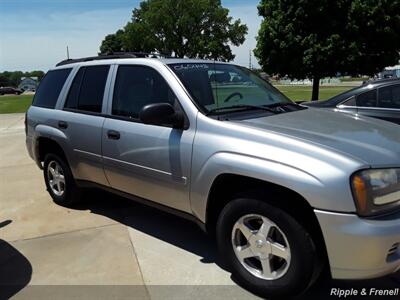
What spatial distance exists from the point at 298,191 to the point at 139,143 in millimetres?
1744

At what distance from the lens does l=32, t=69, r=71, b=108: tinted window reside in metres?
5.77

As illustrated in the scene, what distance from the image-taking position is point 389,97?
677cm

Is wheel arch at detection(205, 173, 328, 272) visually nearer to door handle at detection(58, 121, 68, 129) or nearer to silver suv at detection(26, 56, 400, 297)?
silver suv at detection(26, 56, 400, 297)

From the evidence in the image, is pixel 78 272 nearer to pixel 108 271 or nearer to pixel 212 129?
pixel 108 271

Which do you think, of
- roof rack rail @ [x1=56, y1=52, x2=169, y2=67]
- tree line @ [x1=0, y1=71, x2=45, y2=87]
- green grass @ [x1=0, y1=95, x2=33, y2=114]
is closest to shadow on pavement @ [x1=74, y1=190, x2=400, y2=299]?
roof rack rail @ [x1=56, y1=52, x2=169, y2=67]

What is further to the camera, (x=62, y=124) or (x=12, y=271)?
(x=62, y=124)

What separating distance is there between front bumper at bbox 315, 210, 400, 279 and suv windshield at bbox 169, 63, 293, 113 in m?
1.48

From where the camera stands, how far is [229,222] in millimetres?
3582

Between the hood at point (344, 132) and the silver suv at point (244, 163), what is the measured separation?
0.02 m

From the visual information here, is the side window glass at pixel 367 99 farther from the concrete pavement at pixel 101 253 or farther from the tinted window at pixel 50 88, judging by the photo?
the tinted window at pixel 50 88

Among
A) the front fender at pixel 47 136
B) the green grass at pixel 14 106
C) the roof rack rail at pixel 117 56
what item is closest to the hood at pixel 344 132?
the roof rack rail at pixel 117 56

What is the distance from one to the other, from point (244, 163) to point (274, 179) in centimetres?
29

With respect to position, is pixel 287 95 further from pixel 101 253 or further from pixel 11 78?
pixel 11 78

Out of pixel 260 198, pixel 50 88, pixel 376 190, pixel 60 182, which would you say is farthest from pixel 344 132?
pixel 50 88
